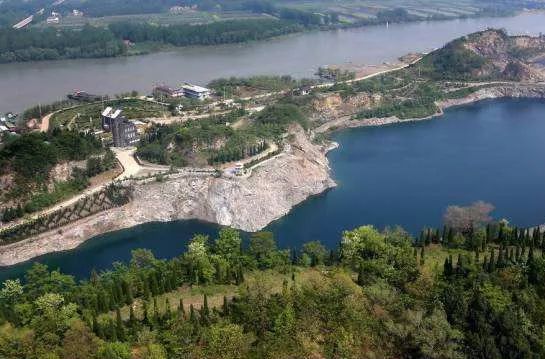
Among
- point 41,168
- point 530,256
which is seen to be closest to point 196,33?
point 41,168

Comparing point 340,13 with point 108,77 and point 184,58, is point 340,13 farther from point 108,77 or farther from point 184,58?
point 108,77

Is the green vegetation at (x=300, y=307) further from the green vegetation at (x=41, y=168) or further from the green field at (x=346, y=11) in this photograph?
the green field at (x=346, y=11)

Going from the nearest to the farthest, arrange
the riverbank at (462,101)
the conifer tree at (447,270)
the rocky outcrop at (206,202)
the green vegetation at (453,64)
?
the conifer tree at (447,270) → the rocky outcrop at (206,202) → the riverbank at (462,101) → the green vegetation at (453,64)

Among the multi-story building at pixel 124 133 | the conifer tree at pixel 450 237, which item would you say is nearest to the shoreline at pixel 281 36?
the multi-story building at pixel 124 133

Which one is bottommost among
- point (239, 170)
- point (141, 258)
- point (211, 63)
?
point (141, 258)

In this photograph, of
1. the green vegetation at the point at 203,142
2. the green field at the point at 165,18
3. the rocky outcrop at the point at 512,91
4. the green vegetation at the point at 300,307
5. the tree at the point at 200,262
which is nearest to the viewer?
the green vegetation at the point at 300,307

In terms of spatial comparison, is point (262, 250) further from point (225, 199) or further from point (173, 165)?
point (173, 165)

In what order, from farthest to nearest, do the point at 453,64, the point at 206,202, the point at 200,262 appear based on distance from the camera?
the point at 453,64 < the point at 206,202 < the point at 200,262

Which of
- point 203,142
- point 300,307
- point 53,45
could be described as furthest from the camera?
point 53,45

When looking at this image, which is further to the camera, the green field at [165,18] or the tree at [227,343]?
the green field at [165,18]
